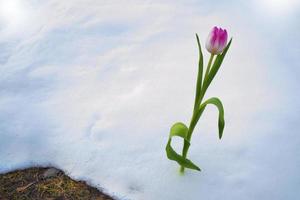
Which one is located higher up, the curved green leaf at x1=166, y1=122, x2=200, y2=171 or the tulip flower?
the tulip flower

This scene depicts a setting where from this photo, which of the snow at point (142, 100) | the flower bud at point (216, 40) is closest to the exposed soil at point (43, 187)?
the snow at point (142, 100)

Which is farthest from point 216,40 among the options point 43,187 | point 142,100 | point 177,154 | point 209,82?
point 43,187

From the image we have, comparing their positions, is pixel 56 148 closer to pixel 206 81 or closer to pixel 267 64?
pixel 206 81

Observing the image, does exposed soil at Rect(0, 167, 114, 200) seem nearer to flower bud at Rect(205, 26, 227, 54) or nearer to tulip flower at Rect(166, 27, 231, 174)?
tulip flower at Rect(166, 27, 231, 174)

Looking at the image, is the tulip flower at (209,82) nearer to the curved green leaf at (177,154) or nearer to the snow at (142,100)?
the curved green leaf at (177,154)

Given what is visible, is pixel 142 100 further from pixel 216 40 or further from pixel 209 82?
pixel 216 40

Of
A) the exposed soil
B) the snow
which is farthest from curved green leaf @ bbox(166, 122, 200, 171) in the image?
the exposed soil
